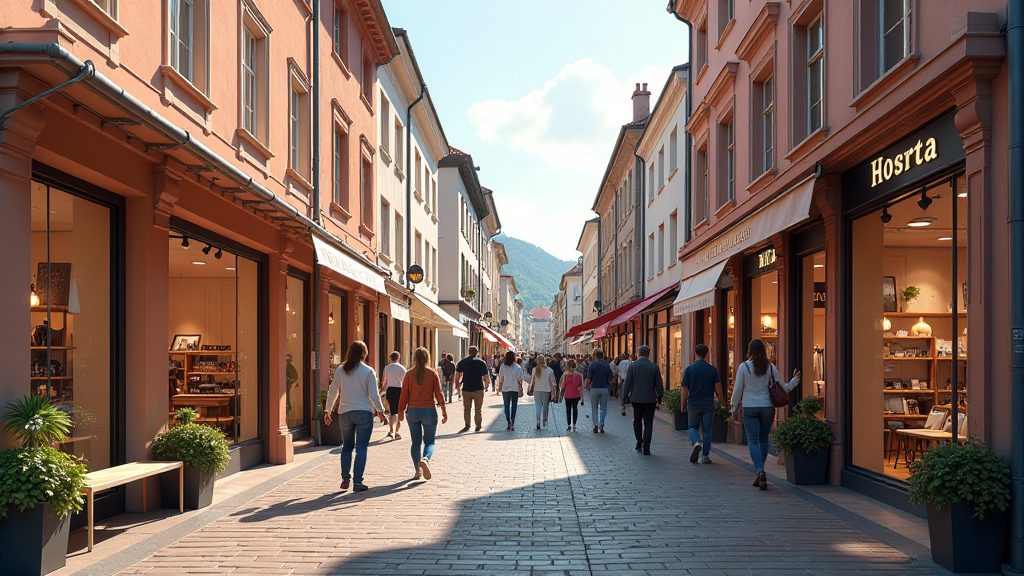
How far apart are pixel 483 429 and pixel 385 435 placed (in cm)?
238

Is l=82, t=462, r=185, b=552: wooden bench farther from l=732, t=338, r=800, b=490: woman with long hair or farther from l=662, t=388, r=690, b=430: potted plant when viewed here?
l=662, t=388, r=690, b=430: potted plant

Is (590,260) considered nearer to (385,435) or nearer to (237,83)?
(385,435)

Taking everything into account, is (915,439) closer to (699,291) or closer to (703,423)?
(703,423)

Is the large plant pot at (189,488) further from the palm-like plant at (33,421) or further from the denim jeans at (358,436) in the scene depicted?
the palm-like plant at (33,421)

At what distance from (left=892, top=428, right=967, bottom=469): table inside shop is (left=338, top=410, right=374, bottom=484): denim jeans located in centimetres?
630

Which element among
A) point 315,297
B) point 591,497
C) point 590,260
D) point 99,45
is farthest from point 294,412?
point 590,260

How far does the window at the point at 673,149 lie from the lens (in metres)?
24.6

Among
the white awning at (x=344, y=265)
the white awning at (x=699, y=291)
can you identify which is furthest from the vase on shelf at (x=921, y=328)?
the white awning at (x=344, y=265)

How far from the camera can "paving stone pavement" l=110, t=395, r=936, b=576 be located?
651cm

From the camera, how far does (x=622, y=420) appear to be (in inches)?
867

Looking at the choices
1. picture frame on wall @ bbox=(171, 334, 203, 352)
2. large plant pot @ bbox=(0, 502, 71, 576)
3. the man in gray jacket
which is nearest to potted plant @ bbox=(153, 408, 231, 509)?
large plant pot @ bbox=(0, 502, 71, 576)

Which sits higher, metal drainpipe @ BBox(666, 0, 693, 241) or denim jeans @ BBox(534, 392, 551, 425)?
metal drainpipe @ BBox(666, 0, 693, 241)

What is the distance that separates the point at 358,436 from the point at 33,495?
4.76m

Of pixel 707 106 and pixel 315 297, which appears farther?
pixel 707 106
